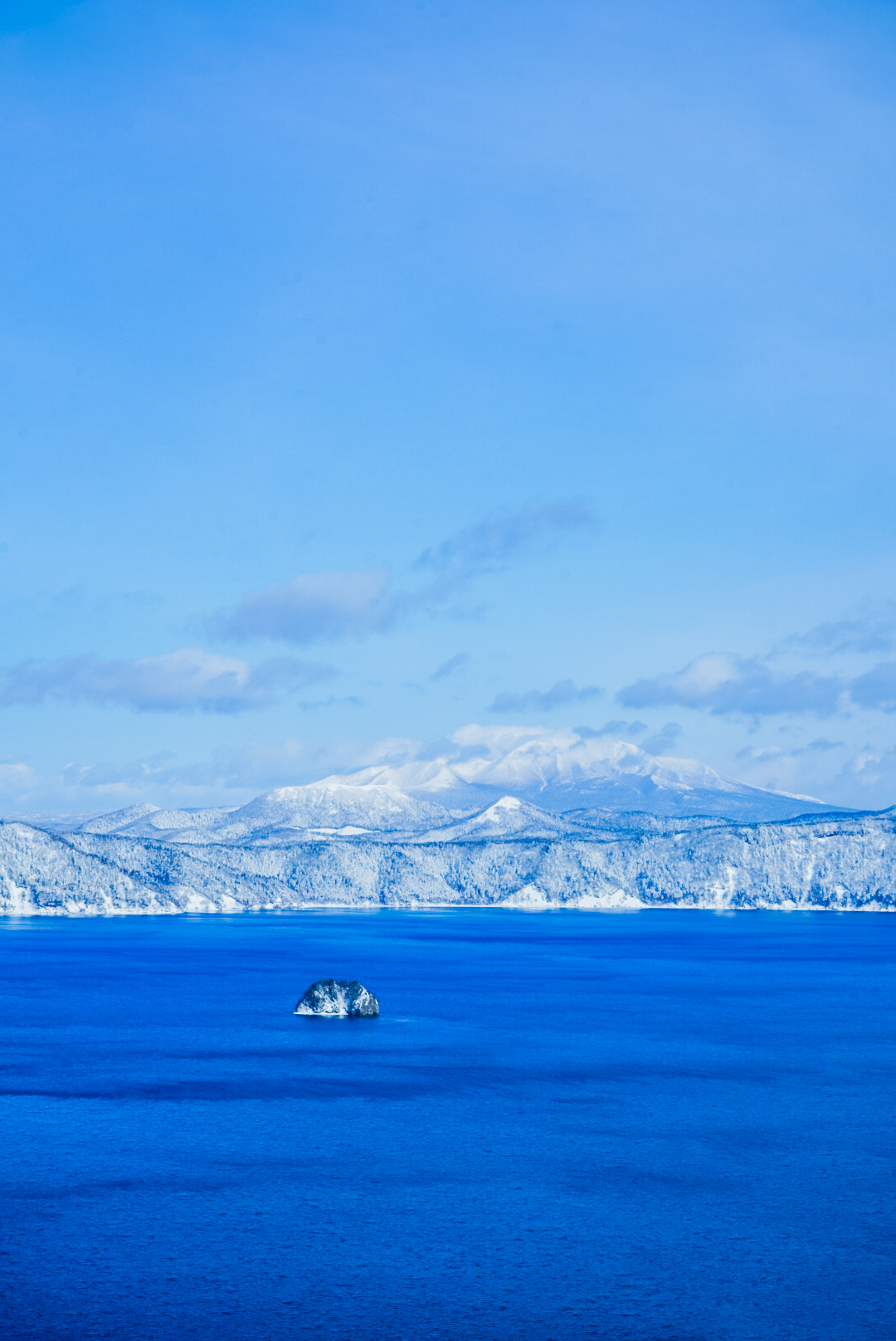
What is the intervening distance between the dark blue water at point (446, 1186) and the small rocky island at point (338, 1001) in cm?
1899

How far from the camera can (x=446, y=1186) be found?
245 ft

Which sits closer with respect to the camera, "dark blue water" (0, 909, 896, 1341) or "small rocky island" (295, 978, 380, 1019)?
"dark blue water" (0, 909, 896, 1341)

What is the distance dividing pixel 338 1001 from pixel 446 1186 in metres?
85.2

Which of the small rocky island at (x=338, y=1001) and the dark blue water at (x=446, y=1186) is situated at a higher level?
the small rocky island at (x=338, y=1001)

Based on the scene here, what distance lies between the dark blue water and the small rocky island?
1899cm

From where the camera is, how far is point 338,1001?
15788cm

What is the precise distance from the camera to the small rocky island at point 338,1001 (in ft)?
516

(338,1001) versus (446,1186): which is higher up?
(338,1001)

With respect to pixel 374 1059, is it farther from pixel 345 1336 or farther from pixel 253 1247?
pixel 345 1336

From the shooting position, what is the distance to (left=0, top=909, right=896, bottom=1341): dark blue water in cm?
5534

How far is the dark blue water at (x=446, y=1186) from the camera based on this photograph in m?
55.3

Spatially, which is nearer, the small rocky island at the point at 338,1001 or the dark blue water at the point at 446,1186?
the dark blue water at the point at 446,1186

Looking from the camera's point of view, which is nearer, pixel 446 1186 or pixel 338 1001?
pixel 446 1186

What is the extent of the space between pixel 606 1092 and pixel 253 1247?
47.0 meters
